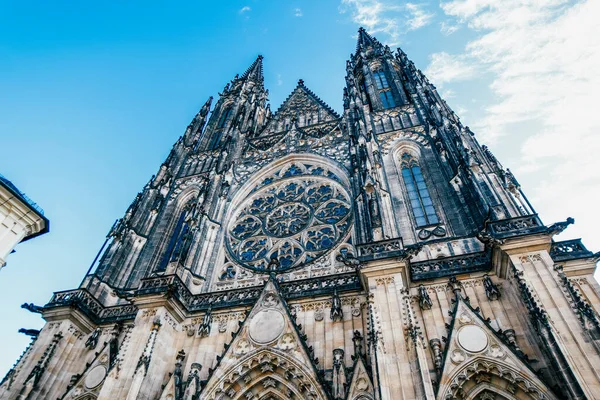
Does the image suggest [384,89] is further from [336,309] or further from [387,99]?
[336,309]

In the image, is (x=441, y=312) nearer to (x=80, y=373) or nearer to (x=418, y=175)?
(x=418, y=175)

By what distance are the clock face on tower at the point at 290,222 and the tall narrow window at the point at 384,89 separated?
5761 millimetres

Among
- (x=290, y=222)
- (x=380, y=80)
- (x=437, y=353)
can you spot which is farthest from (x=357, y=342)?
(x=380, y=80)

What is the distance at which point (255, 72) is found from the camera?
1182 inches

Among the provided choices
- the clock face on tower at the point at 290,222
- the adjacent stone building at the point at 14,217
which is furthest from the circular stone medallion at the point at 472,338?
the adjacent stone building at the point at 14,217

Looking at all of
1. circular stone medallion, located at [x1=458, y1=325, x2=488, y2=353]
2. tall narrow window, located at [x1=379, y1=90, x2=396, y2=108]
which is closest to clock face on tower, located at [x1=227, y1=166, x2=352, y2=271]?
circular stone medallion, located at [x1=458, y1=325, x2=488, y2=353]

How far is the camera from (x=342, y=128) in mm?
17938

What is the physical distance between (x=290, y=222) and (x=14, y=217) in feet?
27.8

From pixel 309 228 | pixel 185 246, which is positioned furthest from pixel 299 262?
pixel 185 246

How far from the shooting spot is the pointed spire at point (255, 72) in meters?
28.7

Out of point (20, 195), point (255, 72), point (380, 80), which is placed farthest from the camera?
point (255, 72)

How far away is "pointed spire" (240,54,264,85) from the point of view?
28.7 metres

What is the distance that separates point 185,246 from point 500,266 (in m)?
9.57

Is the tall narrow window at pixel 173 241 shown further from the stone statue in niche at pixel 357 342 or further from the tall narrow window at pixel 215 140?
the stone statue in niche at pixel 357 342
